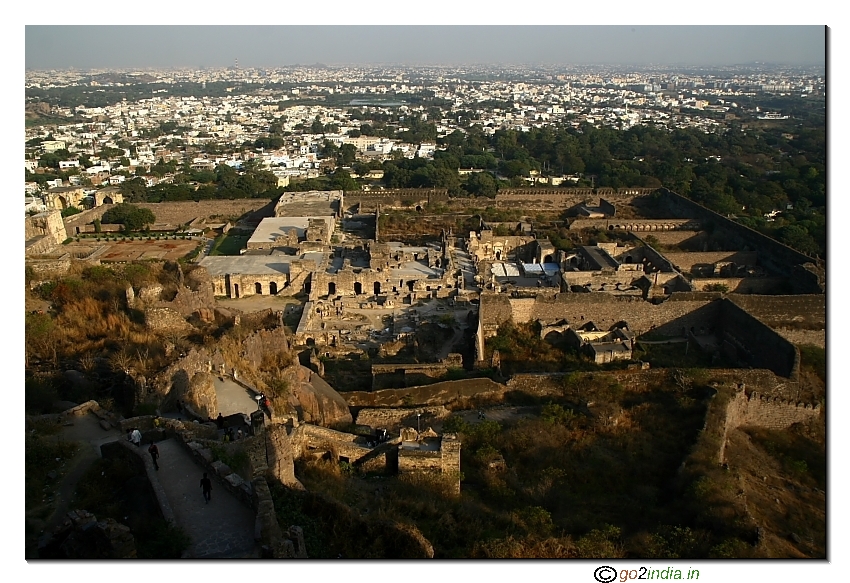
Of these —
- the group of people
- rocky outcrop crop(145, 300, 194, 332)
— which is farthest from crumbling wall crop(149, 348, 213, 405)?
rocky outcrop crop(145, 300, 194, 332)

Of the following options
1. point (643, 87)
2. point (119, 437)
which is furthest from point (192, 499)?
point (643, 87)

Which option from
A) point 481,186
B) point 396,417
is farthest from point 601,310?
point 481,186

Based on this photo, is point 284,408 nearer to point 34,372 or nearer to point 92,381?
point 92,381

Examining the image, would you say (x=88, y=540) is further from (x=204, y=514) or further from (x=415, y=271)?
(x=415, y=271)

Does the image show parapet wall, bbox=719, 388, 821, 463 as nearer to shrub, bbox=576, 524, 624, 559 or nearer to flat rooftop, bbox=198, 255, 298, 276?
shrub, bbox=576, 524, 624, 559

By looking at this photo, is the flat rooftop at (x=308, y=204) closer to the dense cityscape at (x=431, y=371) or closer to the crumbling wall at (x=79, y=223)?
the dense cityscape at (x=431, y=371)

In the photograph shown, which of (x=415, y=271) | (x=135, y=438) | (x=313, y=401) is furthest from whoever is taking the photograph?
(x=415, y=271)
